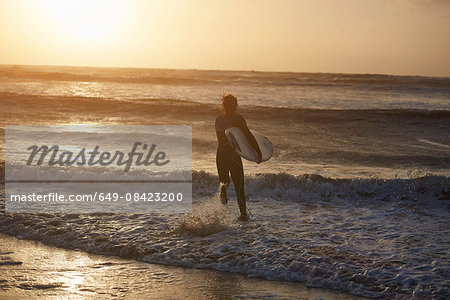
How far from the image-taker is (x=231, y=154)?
7.78 meters

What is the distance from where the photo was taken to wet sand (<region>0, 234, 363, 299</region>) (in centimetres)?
500

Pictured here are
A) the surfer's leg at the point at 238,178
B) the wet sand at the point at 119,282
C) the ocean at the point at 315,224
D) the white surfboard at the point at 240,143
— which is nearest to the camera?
the wet sand at the point at 119,282

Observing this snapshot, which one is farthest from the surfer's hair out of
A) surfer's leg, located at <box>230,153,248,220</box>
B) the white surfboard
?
surfer's leg, located at <box>230,153,248,220</box>

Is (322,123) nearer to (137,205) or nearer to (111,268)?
(137,205)

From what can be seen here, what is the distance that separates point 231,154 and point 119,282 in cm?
304

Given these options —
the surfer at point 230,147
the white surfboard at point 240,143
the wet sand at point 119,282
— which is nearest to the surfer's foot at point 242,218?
the surfer at point 230,147

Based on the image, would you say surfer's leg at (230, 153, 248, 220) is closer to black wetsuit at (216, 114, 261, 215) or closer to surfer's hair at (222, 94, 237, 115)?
black wetsuit at (216, 114, 261, 215)

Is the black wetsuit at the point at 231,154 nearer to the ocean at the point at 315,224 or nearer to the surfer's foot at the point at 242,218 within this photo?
the surfer's foot at the point at 242,218

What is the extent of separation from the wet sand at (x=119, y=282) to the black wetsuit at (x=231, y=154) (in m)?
2.24

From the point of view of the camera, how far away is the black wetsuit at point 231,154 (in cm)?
766

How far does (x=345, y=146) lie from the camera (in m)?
16.9

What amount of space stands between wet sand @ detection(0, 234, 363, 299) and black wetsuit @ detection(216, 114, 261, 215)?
7.35 feet

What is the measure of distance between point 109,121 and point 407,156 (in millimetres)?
13033

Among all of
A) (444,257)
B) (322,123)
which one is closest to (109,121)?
(322,123)
